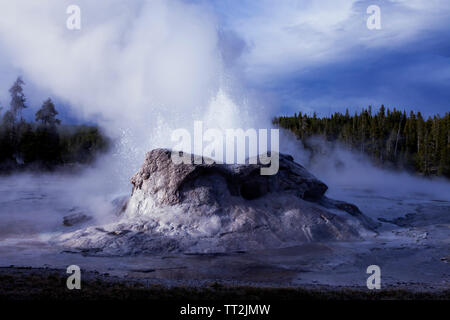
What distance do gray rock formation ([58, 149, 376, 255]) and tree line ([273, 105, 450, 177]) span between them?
43554mm

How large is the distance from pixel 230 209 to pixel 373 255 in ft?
16.0

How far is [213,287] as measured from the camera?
26.0 ft
